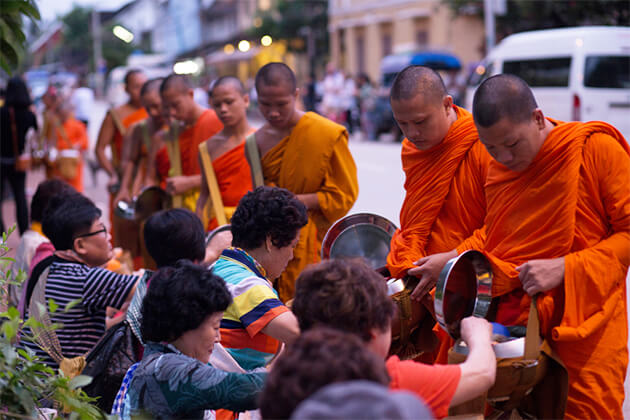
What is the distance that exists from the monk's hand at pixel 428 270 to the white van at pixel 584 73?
9163 millimetres

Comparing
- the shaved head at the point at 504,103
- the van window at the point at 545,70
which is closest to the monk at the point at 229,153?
the shaved head at the point at 504,103

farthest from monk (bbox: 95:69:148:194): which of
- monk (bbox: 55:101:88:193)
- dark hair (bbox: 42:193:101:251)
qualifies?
dark hair (bbox: 42:193:101:251)

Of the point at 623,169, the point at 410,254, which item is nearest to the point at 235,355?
the point at 410,254

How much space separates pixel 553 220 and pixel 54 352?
2205 mm

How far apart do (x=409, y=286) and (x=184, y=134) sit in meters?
3.58

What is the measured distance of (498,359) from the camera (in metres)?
2.60

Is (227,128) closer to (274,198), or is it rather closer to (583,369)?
(274,198)

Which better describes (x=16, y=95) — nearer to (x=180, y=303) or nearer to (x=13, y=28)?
(x=13, y=28)

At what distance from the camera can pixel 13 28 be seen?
3020mm

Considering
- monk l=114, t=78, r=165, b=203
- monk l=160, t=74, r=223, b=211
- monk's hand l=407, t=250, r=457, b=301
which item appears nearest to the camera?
monk's hand l=407, t=250, r=457, b=301

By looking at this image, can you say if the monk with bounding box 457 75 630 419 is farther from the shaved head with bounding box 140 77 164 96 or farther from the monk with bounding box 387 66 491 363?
the shaved head with bounding box 140 77 164 96

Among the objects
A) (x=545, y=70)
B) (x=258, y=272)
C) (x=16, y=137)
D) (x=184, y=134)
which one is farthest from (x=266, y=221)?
(x=545, y=70)

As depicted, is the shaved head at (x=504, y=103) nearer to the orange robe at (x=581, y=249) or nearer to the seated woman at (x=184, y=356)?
the orange robe at (x=581, y=249)

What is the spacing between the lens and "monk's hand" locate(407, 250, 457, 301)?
3.24 metres
